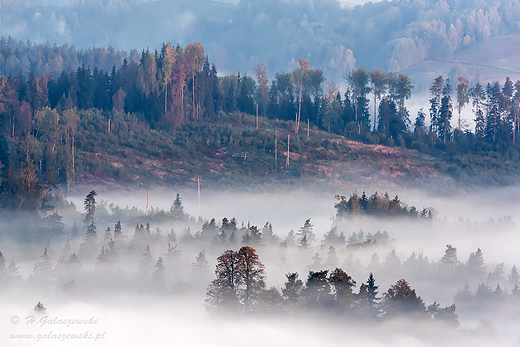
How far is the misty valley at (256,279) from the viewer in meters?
29.7

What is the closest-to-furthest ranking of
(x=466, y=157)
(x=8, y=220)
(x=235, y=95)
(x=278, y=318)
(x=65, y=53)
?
(x=278, y=318), (x=8, y=220), (x=466, y=157), (x=235, y=95), (x=65, y=53)

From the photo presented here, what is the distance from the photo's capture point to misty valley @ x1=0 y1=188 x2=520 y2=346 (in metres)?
29.7

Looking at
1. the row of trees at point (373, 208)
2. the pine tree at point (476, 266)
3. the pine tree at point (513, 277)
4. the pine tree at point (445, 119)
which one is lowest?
the pine tree at point (513, 277)

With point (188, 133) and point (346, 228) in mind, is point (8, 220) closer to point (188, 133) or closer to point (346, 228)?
point (346, 228)

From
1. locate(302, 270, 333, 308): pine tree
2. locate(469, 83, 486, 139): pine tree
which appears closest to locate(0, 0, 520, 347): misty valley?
locate(302, 270, 333, 308): pine tree

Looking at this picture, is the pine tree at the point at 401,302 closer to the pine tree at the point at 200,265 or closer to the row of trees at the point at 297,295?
the row of trees at the point at 297,295

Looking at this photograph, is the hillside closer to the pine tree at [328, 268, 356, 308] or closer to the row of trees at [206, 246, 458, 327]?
the row of trees at [206, 246, 458, 327]

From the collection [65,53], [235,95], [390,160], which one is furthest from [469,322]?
[65,53]

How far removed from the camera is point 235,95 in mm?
109938

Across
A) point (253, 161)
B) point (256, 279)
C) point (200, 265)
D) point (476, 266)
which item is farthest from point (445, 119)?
point (256, 279)

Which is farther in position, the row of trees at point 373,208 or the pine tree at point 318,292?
the row of trees at point 373,208

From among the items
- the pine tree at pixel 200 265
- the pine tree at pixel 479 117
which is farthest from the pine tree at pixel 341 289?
the pine tree at pixel 479 117

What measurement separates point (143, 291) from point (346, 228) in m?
22.4

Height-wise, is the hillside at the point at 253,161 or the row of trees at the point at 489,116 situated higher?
the row of trees at the point at 489,116
